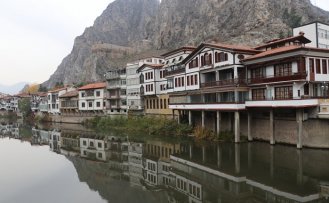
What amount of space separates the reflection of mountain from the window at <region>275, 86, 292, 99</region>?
20153 mm

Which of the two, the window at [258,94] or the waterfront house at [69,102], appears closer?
the window at [258,94]

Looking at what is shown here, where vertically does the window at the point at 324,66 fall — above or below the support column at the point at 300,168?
above

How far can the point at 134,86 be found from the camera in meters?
76.1

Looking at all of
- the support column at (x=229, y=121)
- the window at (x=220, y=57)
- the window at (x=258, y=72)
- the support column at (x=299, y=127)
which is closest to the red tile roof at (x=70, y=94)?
the support column at (x=229, y=121)

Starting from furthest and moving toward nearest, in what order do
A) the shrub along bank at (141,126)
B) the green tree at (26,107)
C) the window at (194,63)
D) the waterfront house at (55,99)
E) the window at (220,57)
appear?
the green tree at (26,107) < the waterfront house at (55,99) < the shrub along bank at (141,126) < the window at (194,63) < the window at (220,57)

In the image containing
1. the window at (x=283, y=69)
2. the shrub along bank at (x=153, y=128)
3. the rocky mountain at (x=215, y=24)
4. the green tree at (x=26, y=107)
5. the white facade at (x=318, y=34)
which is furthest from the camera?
the green tree at (x=26, y=107)

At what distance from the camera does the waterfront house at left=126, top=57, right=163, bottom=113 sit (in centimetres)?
7425

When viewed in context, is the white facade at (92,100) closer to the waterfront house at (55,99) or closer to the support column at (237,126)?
the waterfront house at (55,99)

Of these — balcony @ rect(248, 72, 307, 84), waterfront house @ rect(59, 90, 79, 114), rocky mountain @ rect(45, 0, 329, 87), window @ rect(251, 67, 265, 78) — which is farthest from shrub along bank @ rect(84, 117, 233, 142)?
rocky mountain @ rect(45, 0, 329, 87)

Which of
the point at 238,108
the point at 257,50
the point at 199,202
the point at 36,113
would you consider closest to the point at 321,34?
the point at 257,50

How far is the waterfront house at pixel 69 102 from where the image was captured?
99188 mm

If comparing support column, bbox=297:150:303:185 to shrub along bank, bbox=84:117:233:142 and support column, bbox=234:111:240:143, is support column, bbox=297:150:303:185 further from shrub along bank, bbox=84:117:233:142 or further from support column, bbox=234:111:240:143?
shrub along bank, bbox=84:117:233:142

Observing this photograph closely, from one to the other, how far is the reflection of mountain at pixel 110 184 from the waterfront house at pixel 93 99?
1851 inches

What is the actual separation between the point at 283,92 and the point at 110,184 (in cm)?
2256
